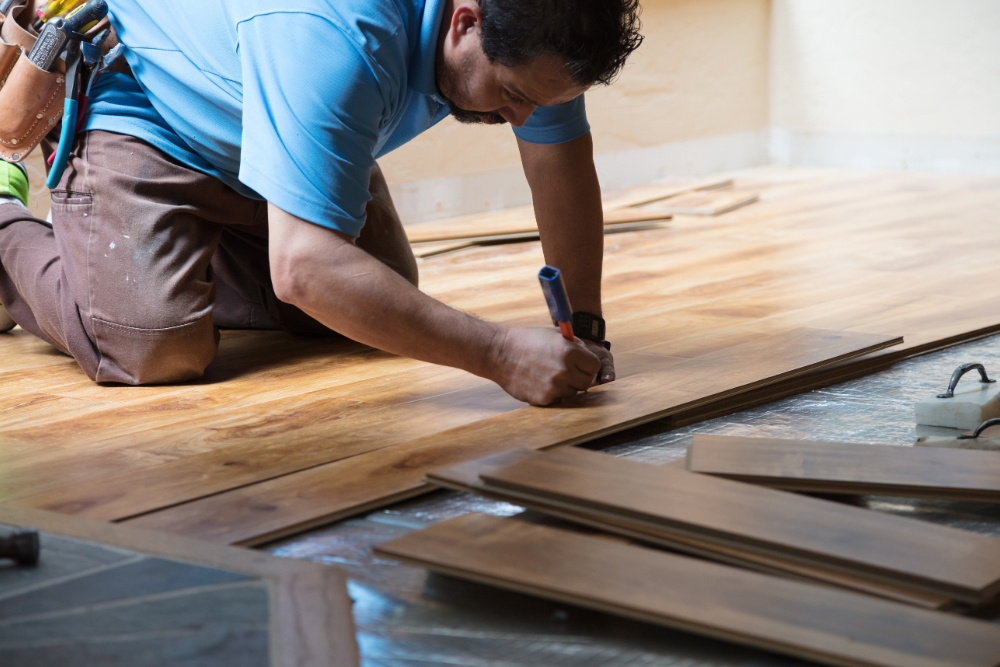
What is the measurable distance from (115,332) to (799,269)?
2145 millimetres

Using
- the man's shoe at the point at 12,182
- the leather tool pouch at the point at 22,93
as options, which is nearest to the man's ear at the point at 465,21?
the leather tool pouch at the point at 22,93

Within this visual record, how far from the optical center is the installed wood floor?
5.13 feet

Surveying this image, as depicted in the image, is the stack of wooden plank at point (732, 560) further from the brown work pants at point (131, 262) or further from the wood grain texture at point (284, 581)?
the brown work pants at point (131, 262)

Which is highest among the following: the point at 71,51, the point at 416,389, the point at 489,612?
the point at 71,51

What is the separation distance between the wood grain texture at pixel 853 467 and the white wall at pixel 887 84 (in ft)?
17.9

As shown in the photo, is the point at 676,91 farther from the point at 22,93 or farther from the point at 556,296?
the point at 556,296

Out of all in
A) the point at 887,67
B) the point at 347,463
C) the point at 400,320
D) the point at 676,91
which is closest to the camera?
the point at 347,463

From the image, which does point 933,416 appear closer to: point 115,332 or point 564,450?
point 564,450

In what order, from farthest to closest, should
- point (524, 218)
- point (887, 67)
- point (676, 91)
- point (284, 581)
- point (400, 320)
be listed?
1. point (887, 67)
2. point (676, 91)
3. point (524, 218)
4. point (400, 320)
5. point (284, 581)

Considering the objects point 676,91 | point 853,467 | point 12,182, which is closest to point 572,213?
point 853,467

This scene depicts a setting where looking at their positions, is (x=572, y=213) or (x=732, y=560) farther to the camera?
(x=572, y=213)

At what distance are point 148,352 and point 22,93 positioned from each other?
24.7 inches

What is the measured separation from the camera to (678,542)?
1.26m

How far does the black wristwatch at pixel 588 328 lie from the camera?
86.8 inches
